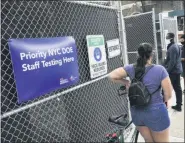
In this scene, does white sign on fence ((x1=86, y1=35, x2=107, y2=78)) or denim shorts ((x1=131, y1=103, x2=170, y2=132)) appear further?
white sign on fence ((x1=86, y1=35, x2=107, y2=78))

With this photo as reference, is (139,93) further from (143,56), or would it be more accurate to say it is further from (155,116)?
(143,56)

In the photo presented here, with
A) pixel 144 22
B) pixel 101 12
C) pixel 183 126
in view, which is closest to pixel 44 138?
pixel 101 12

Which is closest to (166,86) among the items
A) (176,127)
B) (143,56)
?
(143,56)

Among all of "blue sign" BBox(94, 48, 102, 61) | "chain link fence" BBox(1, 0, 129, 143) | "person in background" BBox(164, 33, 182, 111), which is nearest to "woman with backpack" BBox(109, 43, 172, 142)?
"chain link fence" BBox(1, 0, 129, 143)

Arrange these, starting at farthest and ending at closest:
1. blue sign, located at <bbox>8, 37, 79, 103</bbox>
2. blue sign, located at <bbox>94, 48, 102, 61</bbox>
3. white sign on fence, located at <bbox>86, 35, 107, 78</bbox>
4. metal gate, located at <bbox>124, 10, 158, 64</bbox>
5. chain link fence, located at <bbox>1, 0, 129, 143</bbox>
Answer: metal gate, located at <bbox>124, 10, 158, 64</bbox> < blue sign, located at <bbox>94, 48, 102, 61</bbox> < white sign on fence, located at <bbox>86, 35, 107, 78</bbox> < chain link fence, located at <bbox>1, 0, 129, 143</bbox> < blue sign, located at <bbox>8, 37, 79, 103</bbox>

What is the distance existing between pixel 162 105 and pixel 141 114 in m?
0.30

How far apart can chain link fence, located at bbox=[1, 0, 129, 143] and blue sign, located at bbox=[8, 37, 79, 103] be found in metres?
0.15

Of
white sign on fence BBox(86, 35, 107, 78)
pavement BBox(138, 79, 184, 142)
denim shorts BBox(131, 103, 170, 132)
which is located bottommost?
pavement BBox(138, 79, 184, 142)

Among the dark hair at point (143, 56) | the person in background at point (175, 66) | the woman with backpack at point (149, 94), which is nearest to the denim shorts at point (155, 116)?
the woman with backpack at point (149, 94)

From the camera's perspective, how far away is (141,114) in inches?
137

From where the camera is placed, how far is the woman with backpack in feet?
11.0

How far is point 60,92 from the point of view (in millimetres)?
3586

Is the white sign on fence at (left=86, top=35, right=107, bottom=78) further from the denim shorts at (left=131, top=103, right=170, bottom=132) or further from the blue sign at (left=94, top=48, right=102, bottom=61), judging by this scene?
the denim shorts at (left=131, top=103, right=170, bottom=132)

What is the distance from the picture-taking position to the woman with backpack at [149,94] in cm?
336
